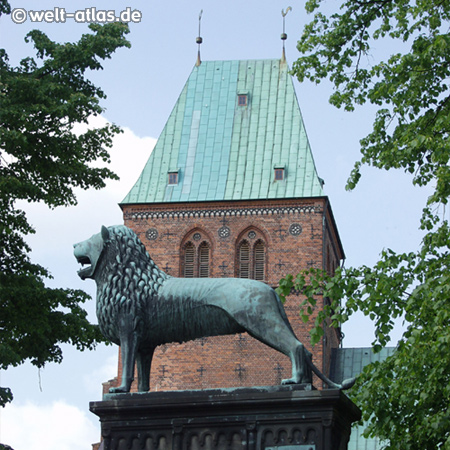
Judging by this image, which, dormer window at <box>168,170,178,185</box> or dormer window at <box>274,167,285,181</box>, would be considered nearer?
dormer window at <box>274,167,285,181</box>

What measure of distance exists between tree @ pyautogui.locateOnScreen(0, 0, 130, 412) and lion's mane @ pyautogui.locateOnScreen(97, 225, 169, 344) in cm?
657

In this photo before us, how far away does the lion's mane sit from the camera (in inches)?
279

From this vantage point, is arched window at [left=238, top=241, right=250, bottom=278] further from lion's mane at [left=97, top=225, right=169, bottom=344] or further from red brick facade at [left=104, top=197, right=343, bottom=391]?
lion's mane at [left=97, top=225, right=169, bottom=344]

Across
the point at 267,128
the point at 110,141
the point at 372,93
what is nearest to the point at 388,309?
the point at 372,93

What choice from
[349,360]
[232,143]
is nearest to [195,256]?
[232,143]

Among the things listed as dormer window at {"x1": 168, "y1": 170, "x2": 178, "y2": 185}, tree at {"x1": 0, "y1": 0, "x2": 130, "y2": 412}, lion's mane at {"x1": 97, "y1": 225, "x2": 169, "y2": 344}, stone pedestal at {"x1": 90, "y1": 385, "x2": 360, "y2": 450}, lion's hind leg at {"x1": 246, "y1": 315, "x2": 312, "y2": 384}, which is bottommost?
stone pedestal at {"x1": 90, "y1": 385, "x2": 360, "y2": 450}

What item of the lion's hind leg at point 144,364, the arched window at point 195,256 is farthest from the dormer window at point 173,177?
the lion's hind leg at point 144,364

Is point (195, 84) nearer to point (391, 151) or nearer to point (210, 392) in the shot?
point (391, 151)

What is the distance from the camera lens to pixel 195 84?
37781 millimetres

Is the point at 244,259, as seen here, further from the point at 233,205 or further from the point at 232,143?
the point at 232,143

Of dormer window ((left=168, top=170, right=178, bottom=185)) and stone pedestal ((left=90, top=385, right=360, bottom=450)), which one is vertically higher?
dormer window ((left=168, top=170, right=178, bottom=185))

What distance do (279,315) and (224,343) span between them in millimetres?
26819

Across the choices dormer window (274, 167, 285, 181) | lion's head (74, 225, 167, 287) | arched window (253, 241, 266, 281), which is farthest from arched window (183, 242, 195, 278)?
lion's head (74, 225, 167, 287)

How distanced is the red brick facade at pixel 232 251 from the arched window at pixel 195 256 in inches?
1.3
